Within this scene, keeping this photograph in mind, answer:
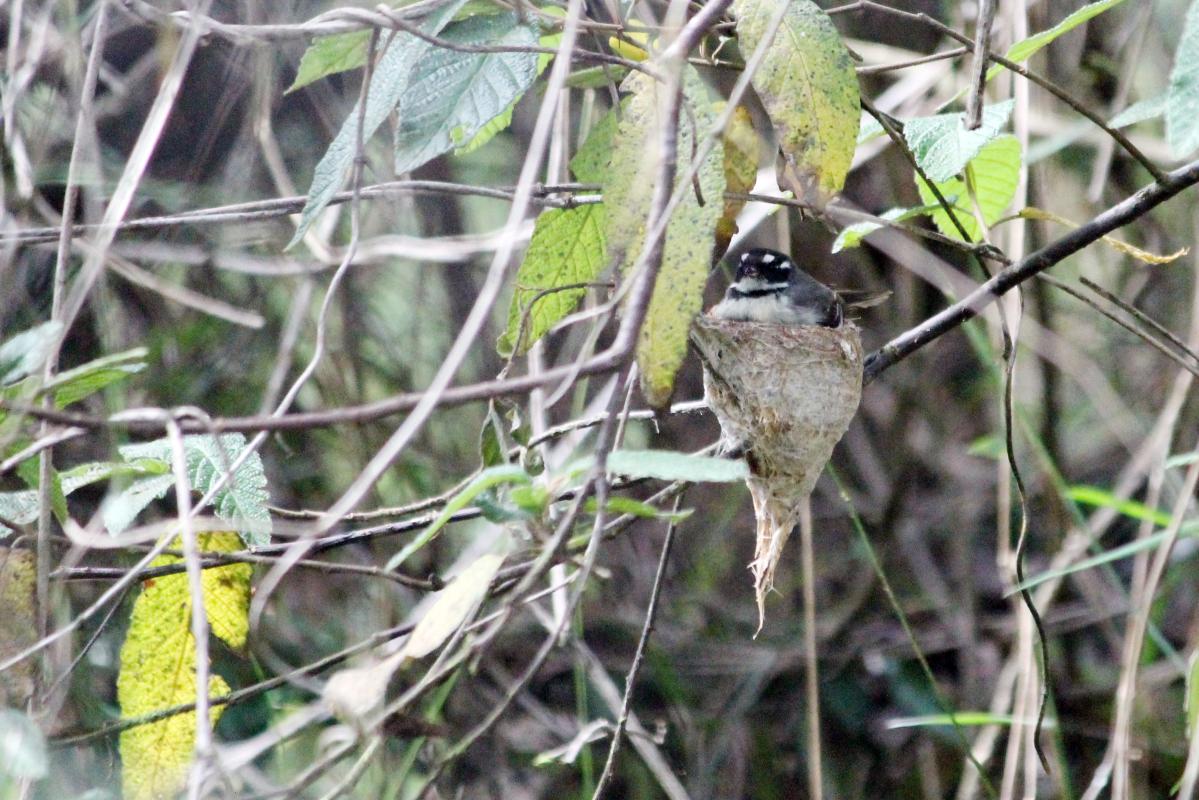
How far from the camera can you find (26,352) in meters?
1.33

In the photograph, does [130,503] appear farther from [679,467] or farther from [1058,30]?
[1058,30]

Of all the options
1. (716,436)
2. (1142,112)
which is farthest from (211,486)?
(716,436)

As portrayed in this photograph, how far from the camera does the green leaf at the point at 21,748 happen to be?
1255mm

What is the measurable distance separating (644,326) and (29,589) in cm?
95

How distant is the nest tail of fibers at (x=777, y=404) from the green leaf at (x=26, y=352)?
93cm

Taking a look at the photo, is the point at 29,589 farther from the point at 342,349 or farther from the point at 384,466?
the point at 342,349

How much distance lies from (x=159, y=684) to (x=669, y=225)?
1.05m

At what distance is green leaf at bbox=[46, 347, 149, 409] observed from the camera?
1.39 m

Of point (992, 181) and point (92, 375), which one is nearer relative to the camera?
point (92, 375)

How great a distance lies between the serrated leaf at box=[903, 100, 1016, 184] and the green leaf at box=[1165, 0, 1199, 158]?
249 mm

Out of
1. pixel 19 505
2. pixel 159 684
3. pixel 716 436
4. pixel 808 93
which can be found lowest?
pixel 716 436

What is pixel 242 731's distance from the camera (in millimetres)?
3832

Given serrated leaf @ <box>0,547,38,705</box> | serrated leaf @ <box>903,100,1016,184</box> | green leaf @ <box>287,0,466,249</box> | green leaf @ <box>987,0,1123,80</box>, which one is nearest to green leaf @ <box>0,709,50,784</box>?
serrated leaf @ <box>0,547,38,705</box>

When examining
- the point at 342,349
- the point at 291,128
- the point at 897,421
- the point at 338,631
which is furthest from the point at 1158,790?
the point at 291,128
